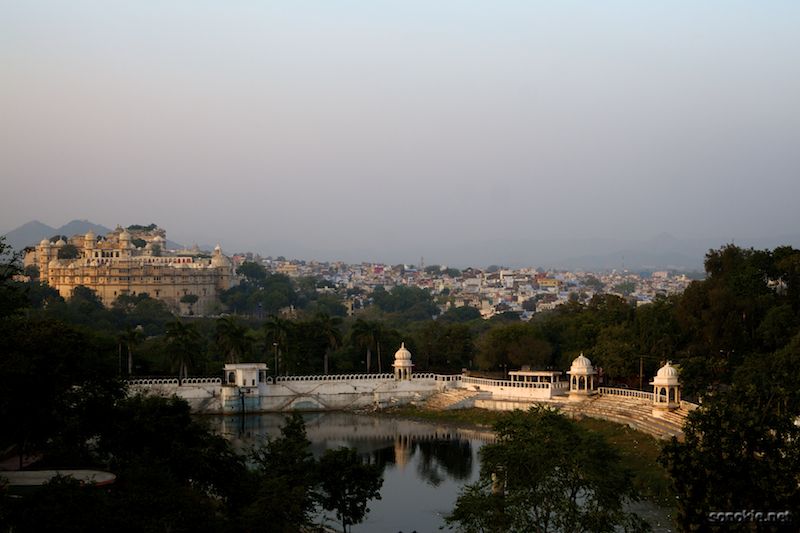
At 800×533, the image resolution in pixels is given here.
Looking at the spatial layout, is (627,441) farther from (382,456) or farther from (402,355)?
(402,355)

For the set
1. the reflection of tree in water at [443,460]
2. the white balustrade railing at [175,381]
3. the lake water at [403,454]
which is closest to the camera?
the lake water at [403,454]

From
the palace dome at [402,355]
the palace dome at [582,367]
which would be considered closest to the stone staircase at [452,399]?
the palace dome at [402,355]

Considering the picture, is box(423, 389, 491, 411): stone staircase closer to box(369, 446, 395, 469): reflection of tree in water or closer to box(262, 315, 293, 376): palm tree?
box(262, 315, 293, 376): palm tree

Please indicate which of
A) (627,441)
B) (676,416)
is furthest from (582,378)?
(627,441)

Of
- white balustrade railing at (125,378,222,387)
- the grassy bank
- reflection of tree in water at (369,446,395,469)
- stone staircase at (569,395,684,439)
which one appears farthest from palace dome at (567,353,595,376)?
white balustrade railing at (125,378,222,387)

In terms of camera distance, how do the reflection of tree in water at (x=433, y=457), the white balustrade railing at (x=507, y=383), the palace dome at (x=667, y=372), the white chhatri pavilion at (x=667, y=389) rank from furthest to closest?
the white balustrade railing at (x=507, y=383) < the palace dome at (x=667, y=372) < the white chhatri pavilion at (x=667, y=389) < the reflection of tree in water at (x=433, y=457)

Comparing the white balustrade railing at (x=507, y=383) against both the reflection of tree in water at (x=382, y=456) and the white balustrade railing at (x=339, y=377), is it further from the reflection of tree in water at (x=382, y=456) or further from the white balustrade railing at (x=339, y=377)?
the reflection of tree in water at (x=382, y=456)

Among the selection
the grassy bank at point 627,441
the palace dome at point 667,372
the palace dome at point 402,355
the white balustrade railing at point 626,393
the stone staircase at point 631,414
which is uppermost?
the palace dome at point 667,372

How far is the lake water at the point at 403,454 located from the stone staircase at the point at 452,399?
2412 mm

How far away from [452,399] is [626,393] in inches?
349

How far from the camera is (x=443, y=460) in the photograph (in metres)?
41.2

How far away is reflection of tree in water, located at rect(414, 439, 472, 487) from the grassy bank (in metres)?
1.89

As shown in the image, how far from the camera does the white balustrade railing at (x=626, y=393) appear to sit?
46.3 meters

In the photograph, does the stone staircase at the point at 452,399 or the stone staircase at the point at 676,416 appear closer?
the stone staircase at the point at 676,416
